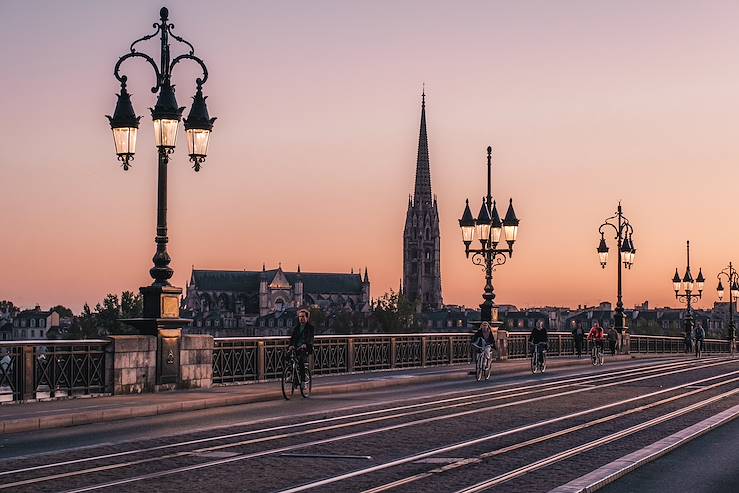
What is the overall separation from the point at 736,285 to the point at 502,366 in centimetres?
4142

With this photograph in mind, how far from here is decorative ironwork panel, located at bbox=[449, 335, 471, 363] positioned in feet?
125

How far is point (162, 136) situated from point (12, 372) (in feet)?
17.4

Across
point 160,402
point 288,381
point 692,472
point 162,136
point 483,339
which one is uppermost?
point 162,136

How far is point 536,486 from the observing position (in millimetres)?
11039

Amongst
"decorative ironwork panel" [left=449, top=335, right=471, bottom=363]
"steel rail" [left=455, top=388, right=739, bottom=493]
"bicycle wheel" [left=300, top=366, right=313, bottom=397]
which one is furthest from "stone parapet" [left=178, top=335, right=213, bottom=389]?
"decorative ironwork panel" [left=449, top=335, right=471, bottom=363]

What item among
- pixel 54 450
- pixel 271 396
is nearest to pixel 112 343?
pixel 271 396

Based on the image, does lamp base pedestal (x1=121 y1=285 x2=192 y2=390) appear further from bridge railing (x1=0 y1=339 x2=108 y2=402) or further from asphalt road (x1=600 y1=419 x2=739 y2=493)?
asphalt road (x1=600 y1=419 x2=739 y2=493)

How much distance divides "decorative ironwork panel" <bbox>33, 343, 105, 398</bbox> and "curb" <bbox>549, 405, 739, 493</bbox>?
983 centimetres

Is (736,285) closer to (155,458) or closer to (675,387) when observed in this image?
(675,387)

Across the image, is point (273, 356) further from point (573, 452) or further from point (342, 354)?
point (573, 452)

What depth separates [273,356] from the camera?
90.7 ft

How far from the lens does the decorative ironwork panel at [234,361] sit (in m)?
24.9

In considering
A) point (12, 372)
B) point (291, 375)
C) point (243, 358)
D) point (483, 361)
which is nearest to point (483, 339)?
point (483, 361)

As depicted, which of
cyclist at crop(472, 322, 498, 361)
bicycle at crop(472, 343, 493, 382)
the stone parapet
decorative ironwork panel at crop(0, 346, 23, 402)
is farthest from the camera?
cyclist at crop(472, 322, 498, 361)
